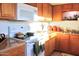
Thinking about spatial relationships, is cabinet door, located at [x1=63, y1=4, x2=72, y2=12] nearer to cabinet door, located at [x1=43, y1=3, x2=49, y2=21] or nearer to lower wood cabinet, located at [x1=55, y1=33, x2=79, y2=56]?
cabinet door, located at [x1=43, y1=3, x2=49, y2=21]

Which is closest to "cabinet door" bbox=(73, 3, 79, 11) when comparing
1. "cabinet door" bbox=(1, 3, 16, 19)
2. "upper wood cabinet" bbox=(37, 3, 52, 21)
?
"upper wood cabinet" bbox=(37, 3, 52, 21)

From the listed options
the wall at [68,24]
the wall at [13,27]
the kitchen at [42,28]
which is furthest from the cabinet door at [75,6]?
the wall at [13,27]

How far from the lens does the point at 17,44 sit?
1.69 meters

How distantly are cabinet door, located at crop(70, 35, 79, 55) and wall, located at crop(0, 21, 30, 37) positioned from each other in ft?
1.90

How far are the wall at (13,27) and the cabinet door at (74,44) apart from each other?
0.58 m

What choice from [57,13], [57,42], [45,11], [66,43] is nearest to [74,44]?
[66,43]

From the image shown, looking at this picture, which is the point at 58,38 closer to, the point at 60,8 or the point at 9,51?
the point at 60,8

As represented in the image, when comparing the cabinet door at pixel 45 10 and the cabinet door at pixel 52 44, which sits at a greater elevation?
the cabinet door at pixel 45 10

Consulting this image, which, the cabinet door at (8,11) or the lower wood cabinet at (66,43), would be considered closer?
the cabinet door at (8,11)

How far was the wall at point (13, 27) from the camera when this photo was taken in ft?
5.73

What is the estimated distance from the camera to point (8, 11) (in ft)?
5.67

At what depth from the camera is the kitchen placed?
1.72 metres

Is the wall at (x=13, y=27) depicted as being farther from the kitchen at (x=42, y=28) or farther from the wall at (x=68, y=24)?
the wall at (x=68, y=24)

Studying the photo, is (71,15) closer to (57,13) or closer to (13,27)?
(57,13)
